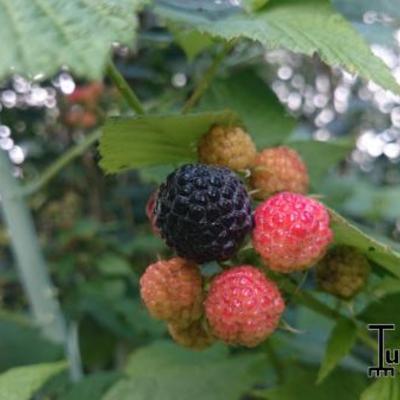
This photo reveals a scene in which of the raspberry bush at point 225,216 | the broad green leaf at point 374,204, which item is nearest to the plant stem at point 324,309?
the raspberry bush at point 225,216

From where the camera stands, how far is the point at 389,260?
738mm

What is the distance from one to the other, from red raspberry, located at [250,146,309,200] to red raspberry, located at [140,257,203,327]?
0.11 metres

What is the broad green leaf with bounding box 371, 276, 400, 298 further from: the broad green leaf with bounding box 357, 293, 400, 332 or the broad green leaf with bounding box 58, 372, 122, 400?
the broad green leaf with bounding box 58, 372, 122, 400

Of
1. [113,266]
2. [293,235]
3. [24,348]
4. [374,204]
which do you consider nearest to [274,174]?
[293,235]

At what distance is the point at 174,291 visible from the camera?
0.74m

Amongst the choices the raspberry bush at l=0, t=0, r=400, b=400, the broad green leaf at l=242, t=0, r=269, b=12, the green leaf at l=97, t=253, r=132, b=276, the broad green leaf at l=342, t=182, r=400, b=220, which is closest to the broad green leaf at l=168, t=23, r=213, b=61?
the raspberry bush at l=0, t=0, r=400, b=400

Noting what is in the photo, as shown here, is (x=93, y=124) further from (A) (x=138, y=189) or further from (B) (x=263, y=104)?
(B) (x=263, y=104)

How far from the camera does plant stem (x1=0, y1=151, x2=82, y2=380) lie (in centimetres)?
134

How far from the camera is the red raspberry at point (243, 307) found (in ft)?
2.40

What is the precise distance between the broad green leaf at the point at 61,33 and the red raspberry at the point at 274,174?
9.4 inches

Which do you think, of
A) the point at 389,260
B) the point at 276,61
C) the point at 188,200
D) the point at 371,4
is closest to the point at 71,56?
the point at 188,200

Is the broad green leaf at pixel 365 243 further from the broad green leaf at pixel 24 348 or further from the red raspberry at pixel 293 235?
the broad green leaf at pixel 24 348

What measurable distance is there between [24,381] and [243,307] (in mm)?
214

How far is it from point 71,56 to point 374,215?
4.22 ft
